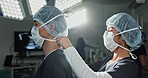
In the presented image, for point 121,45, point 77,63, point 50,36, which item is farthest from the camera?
point 121,45

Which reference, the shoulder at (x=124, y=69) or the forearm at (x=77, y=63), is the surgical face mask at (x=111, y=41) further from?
the forearm at (x=77, y=63)

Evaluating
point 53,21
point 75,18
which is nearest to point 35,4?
point 75,18

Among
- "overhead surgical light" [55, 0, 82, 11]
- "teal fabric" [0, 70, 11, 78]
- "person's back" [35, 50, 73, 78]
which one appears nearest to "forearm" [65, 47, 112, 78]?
"person's back" [35, 50, 73, 78]

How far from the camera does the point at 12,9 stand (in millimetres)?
2688

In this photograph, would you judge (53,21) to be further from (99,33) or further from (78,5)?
(99,33)

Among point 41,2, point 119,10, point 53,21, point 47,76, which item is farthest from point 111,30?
point 119,10

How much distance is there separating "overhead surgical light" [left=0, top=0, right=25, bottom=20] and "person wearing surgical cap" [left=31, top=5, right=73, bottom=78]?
3.33ft

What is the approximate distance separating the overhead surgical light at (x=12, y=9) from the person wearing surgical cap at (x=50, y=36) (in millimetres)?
1014

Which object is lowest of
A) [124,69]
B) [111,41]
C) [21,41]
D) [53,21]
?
[21,41]

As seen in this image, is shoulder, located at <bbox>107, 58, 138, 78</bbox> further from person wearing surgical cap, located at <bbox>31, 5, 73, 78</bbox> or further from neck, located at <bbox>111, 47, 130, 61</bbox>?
person wearing surgical cap, located at <bbox>31, 5, 73, 78</bbox>

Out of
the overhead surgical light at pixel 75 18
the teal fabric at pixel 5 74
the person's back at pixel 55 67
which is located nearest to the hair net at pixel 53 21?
the person's back at pixel 55 67

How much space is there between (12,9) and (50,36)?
50.1 inches

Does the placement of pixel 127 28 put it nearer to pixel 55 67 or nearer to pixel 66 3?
pixel 55 67

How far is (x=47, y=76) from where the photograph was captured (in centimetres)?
145
